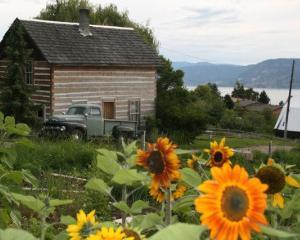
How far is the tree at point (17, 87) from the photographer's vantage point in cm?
2633

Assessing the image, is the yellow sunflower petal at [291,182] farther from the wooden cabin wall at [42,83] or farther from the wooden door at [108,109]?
the wooden door at [108,109]

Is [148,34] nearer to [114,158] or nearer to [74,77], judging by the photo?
[74,77]

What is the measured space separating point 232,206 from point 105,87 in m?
30.2

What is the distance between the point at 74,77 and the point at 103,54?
2.36 m

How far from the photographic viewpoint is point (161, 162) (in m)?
1.45

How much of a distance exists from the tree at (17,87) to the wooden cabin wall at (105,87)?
5.70 ft

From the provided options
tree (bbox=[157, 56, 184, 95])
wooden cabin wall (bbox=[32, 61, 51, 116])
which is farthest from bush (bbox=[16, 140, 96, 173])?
tree (bbox=[157, 56, 184, 95])

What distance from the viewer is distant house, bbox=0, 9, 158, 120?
28391 millimetres

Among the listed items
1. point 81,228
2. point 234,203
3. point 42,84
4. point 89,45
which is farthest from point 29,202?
point 89,45

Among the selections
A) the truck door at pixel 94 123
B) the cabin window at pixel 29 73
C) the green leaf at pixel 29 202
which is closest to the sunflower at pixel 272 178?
the green leaf at pixel 29 202

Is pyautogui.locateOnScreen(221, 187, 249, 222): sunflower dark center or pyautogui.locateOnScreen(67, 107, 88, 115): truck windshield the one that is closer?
pyautogui.locateOnScreen(221, 187, 249, 222): sunflower dark center

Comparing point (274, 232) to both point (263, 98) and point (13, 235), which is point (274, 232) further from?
point (263, 98)

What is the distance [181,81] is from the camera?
144 feet

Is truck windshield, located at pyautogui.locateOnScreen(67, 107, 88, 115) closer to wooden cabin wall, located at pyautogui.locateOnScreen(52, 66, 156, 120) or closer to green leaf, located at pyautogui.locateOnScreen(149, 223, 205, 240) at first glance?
wooden cabin wall, located at pyautogui.locateOnScreen(52, 66, 156, 120)
